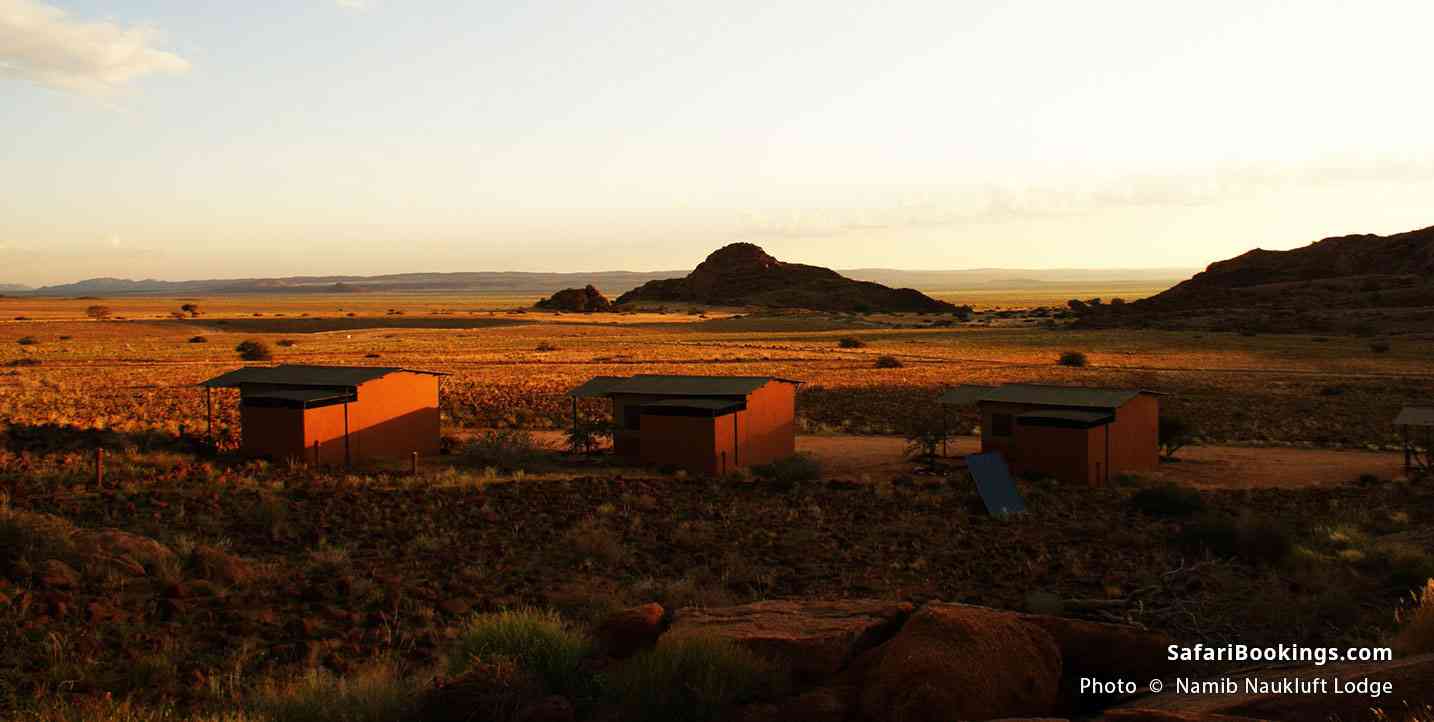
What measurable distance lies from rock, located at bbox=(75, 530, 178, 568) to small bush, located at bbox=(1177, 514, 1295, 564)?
14.3 meters

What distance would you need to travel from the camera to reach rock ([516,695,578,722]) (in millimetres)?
7066

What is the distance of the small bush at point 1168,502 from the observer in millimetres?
18938

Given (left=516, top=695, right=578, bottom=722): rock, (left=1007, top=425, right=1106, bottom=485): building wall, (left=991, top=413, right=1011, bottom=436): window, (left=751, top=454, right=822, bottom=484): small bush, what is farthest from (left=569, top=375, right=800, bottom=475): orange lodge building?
(left=516, top=695, right=578, bottom=722): rock

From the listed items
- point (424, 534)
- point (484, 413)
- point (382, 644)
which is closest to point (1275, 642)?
point (382, 644)

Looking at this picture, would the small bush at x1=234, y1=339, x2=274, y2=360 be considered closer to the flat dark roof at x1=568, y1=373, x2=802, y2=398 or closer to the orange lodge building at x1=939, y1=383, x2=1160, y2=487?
the flat dark roof at x1=568, y1=373, x2=802, y2=398

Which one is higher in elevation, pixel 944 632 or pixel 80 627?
pixel 944 632

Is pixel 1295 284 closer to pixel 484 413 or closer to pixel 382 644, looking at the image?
pixel 484 413

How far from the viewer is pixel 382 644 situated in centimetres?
1067

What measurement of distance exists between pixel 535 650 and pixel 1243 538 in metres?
11.4

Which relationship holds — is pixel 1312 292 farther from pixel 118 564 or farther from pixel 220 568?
pixel 118 564

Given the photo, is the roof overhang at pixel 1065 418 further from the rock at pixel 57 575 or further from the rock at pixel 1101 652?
the rock at pixel 57 575

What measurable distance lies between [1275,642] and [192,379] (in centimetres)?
4542

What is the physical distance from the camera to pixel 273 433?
79.0 ft

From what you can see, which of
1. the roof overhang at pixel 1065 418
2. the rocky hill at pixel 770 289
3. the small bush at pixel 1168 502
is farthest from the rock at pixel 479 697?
the rocky hill at pixel 770 289
